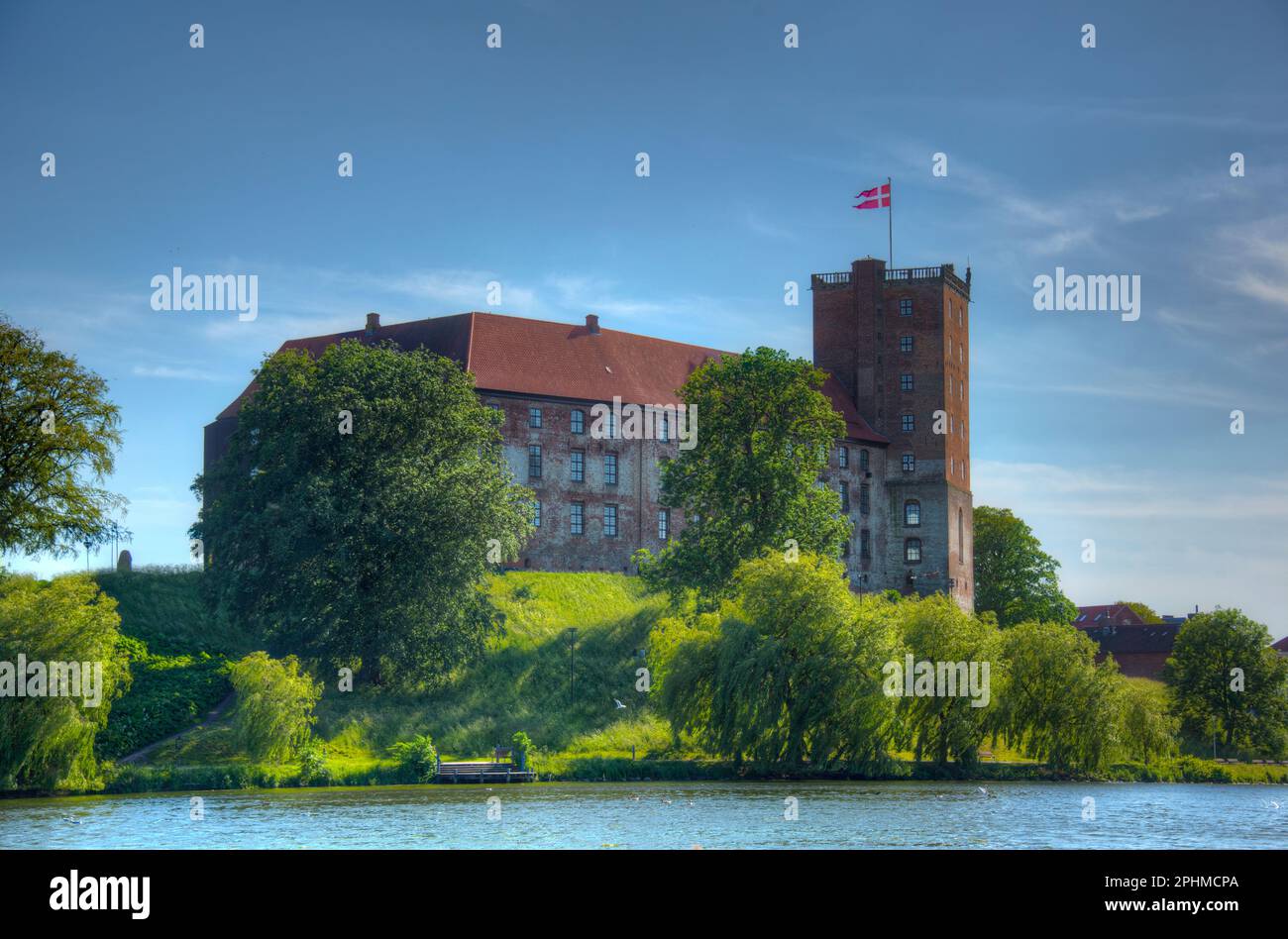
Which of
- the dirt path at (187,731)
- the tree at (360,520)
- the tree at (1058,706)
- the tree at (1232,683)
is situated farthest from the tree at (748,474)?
the tree at (1232,683)

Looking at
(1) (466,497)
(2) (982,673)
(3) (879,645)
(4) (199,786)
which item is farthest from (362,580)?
(2) (982,673)

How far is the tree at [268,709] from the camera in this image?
142 feet

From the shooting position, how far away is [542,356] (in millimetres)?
75250

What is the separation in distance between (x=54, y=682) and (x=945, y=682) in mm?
28237

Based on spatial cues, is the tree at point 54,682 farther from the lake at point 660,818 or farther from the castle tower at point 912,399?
the castle tower at point 912,399

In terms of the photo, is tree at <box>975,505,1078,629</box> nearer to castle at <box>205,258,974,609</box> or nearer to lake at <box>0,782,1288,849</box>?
castle at <box>205,258,974,609</box>

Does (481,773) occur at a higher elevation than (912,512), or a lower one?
lower

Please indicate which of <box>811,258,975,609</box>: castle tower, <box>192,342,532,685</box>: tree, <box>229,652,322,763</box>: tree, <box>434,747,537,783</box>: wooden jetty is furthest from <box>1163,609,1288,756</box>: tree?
<box>229,652,322,763</box>: tree

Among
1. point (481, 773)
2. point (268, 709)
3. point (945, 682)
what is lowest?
point (481, 773)

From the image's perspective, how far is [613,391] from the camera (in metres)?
76.1

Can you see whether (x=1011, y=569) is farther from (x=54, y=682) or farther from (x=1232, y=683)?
(x=54, y=682)

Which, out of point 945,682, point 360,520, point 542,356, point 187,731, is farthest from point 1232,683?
point 187,731

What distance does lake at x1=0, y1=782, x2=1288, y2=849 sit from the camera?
26.9m

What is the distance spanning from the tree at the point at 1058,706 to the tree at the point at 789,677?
540 centimetres
